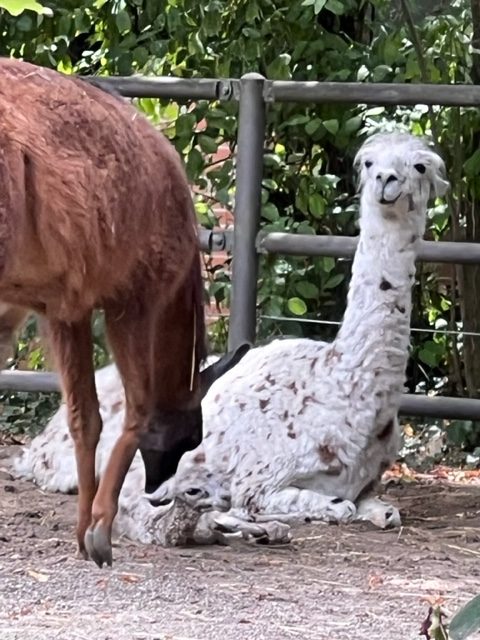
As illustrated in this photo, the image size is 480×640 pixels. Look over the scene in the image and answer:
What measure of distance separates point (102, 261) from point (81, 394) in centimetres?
78

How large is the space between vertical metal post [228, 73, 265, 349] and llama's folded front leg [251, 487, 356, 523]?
1.20 m

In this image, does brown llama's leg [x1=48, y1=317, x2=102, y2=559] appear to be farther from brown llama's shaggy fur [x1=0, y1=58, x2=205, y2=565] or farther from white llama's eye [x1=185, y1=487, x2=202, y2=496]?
white llama's eye [x1=185, y1=487, x2=202, y2=496]

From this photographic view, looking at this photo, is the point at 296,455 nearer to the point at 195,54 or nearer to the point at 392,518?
the point at 392,518

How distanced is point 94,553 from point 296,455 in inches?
44.7

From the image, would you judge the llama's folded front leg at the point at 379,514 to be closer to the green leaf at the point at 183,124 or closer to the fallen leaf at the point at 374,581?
the fallen leaf at the point at 374,581

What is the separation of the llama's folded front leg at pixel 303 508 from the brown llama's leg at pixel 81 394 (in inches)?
29.9

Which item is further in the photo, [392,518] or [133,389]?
[392,518]

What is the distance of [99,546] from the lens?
4.29m

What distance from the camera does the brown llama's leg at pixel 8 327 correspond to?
4.83 m

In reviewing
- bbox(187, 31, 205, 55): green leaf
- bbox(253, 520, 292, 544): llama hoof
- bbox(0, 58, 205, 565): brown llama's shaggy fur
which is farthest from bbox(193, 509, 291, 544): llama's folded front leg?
bbox(187, 31, 205, 55): green leaf

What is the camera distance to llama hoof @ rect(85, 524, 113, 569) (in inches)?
169

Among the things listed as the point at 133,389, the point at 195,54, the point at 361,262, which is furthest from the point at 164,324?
the point at 195,54

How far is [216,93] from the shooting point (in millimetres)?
6246

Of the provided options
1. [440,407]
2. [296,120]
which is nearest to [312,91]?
[296,120]
